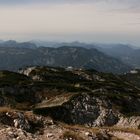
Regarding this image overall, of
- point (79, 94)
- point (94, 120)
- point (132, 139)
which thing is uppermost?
point (132, 139)

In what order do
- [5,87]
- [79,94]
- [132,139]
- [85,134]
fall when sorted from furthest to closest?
[5,87] → [79,94] → [132,139] → [85,134]

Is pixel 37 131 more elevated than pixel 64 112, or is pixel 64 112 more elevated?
pixel 37 131

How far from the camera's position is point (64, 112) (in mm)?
95250

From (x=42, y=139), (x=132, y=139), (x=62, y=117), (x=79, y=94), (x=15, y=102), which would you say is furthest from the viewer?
(x=15, y=102)

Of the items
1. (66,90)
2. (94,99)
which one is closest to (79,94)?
(94,99)

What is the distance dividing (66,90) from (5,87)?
64.9 feet

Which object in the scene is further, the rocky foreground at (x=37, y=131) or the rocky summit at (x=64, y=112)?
the rocky summit at (x=64, y=112)

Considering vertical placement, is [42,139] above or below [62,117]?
above

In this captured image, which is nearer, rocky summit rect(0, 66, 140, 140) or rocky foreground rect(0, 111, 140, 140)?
rocky foreground rect(0, 111, 140, 140)

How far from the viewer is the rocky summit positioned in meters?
31.0

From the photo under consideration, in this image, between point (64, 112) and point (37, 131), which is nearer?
point (37, 131)

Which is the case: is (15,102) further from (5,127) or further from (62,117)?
(5,127)

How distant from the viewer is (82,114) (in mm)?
100125

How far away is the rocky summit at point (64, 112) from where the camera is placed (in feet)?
102
